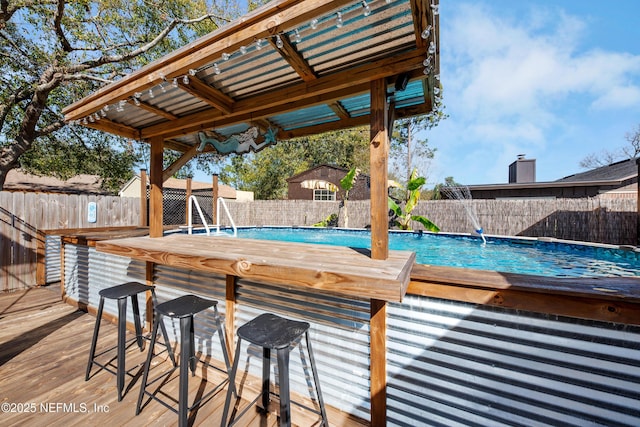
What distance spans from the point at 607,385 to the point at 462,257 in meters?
4.74

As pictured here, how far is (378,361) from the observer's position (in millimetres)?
1656

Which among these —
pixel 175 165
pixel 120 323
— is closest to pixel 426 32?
pixel 120 323

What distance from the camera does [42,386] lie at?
2184 mm

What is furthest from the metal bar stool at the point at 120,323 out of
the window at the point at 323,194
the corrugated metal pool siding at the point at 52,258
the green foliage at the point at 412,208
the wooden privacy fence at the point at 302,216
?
the window at the point at 323,194

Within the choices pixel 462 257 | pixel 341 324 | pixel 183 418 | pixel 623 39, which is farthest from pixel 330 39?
pixel 623 39

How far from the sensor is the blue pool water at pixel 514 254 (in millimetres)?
4273

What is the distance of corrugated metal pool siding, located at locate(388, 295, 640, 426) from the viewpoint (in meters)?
1.20

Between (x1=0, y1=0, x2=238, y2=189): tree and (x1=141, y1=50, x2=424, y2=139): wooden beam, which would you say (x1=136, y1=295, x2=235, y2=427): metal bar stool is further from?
(x1=0, y1=0, x2=238, y2=189): tree

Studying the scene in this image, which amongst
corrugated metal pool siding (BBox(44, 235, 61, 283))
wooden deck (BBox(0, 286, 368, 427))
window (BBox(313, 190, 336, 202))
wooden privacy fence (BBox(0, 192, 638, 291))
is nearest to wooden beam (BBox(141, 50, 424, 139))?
wooden deck (BBox(0, 286, 368, 427))

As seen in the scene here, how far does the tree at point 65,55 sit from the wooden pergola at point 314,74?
632cm

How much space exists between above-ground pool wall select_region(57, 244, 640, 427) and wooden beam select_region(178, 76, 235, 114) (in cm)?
163

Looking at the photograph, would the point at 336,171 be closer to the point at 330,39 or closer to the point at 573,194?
the point at 573,194

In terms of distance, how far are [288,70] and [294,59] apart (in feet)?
0.78

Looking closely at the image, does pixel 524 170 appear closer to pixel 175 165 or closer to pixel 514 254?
pixel 514 254
